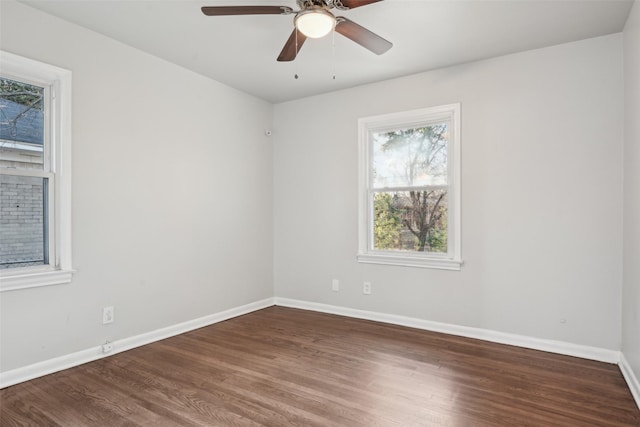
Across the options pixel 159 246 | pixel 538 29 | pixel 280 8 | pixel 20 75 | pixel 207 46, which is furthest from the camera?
pixel 159 246

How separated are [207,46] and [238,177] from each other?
150 centimetres

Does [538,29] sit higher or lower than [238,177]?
higher

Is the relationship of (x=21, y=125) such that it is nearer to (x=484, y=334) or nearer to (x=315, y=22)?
(x=315, y=22)

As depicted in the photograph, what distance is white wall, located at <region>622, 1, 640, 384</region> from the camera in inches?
92.5

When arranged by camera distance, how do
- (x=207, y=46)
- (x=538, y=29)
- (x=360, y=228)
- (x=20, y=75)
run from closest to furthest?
(x=20, y=75) → (x=538, y=29) → (x=207, y=46) → (x=360, y=228)

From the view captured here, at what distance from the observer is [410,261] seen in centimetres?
376

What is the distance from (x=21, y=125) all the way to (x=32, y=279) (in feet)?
3.58

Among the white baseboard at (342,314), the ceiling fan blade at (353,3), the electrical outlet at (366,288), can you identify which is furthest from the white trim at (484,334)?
the ceiling fan blade at (353,3)

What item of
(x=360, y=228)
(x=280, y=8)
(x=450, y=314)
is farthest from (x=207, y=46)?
(x=450, y=314)

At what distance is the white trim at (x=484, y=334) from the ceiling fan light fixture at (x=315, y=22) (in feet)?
9.34

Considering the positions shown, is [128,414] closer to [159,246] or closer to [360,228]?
[159,246]

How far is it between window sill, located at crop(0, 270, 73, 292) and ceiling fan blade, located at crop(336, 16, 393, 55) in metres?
2.59

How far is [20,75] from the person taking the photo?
8.37ft

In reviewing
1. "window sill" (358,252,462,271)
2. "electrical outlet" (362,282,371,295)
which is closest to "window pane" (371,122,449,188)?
"window sill" (358,252,462,271)
